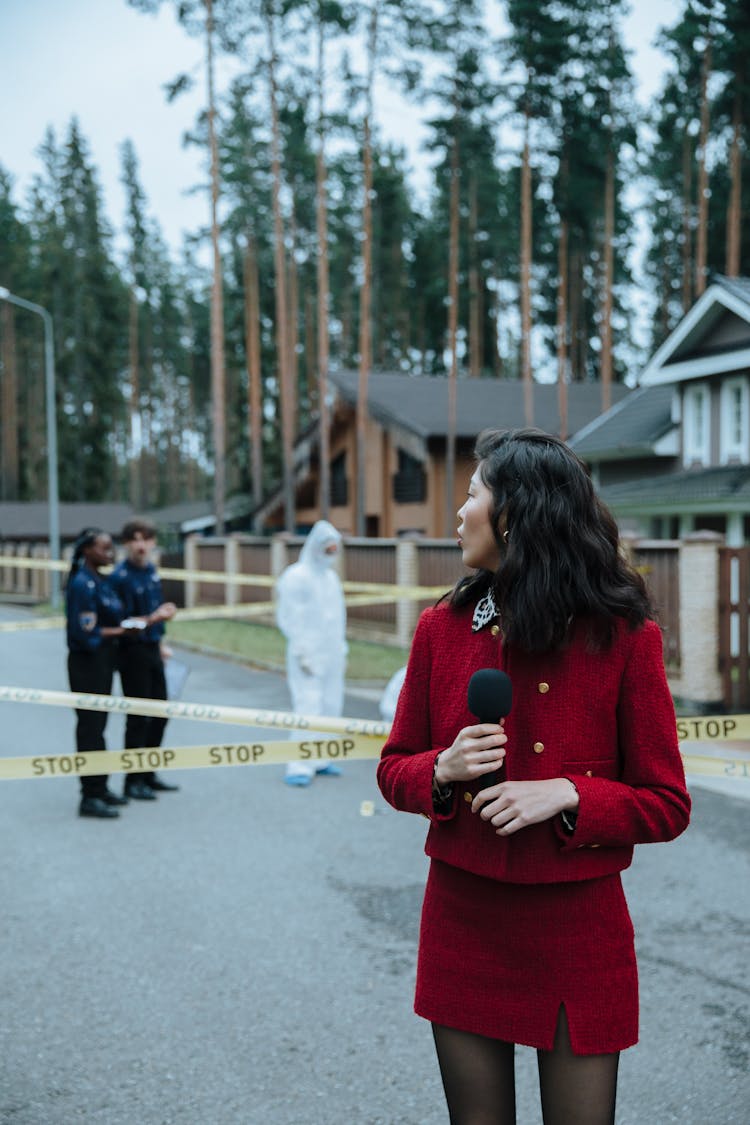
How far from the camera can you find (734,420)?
73.5 ft

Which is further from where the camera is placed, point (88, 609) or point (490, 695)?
point (88, 609)

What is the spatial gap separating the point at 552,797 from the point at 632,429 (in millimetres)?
25798

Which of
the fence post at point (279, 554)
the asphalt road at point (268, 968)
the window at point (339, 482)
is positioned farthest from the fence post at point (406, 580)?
the window at point (339, 482)

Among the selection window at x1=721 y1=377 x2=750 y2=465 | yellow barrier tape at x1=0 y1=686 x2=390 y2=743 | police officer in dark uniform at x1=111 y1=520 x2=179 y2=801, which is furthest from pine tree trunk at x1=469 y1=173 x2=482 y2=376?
yellow barrier tape at x1=0 y1=686 x2=390 y2=743

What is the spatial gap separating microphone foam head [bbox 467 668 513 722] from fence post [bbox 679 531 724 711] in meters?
9.80

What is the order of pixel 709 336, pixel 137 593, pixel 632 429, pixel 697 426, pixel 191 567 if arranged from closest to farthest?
pixel 137 593, pixel 709 336, pixel 697 426, pixel 632 429, pixel 191 567

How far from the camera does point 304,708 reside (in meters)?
8.59

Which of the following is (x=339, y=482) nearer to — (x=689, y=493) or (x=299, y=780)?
(x=689, y=493)

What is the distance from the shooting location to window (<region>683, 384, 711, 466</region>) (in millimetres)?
23188

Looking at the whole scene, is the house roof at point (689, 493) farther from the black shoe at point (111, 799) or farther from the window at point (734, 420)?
the black shoe at point (111, 799)

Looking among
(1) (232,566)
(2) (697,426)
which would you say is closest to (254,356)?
→ (1) (232,566)

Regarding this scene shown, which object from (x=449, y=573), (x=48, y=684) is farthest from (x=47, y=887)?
(x=449, y=573)

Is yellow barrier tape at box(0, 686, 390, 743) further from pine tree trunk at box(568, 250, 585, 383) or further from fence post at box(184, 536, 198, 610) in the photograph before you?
pine tree trunk at box(568, 250, 585, 383)

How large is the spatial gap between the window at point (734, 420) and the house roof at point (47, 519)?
38.4 m
